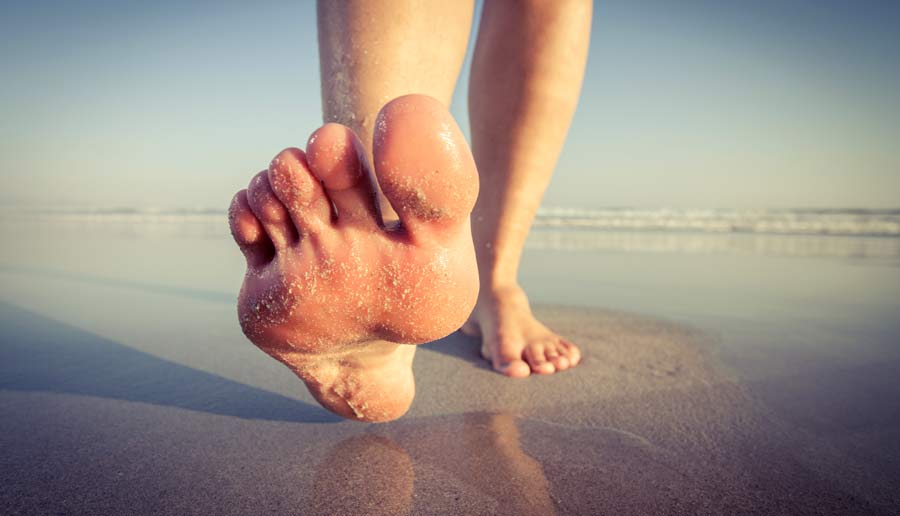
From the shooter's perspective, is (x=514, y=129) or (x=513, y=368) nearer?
(x=513, y=368)

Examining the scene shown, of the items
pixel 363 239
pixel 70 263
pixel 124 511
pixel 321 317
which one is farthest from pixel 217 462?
pixel 70 263

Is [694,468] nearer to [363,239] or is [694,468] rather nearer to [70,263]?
[363,239]

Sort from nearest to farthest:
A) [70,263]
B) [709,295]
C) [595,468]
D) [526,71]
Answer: [595,468], [526,71], [709,295], [70,263]

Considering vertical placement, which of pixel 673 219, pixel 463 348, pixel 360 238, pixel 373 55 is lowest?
pixel 673 219

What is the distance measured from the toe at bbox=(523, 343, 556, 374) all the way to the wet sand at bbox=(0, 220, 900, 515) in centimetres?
7

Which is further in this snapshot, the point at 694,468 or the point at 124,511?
the point at 694,468

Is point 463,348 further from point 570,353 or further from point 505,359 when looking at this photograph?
point 570,353

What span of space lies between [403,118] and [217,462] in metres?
0.53

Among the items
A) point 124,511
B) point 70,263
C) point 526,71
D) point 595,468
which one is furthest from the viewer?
point 70,263

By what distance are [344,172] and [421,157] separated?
10cm

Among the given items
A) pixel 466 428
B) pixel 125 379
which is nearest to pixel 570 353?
pixel 466 428

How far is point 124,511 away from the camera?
1.92 feet

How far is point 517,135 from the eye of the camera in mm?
1310

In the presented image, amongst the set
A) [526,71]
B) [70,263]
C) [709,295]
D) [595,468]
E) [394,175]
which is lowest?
[70,263]
